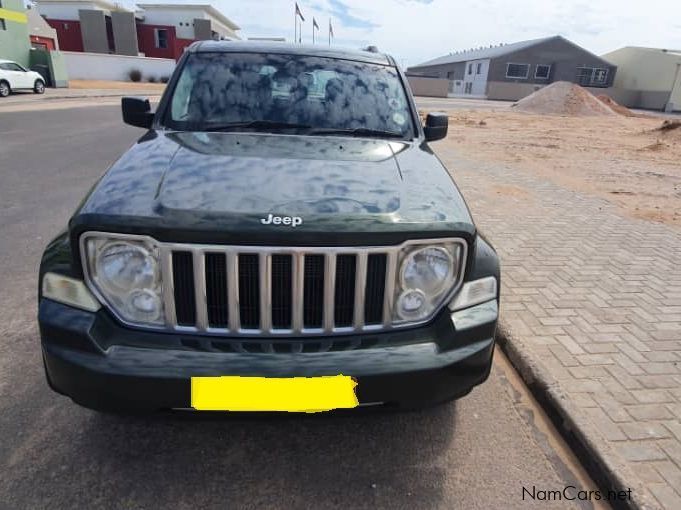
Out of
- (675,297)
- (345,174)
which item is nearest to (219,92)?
(345,174)

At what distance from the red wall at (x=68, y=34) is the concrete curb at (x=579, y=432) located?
64.4 m

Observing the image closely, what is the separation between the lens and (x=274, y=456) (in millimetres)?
2336

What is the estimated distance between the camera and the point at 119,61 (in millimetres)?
44781

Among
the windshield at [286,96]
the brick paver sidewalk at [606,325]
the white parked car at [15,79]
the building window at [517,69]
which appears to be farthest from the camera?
the building window at [517,69]

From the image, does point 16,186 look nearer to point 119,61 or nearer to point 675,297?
point 675,297

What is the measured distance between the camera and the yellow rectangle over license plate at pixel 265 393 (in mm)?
1831

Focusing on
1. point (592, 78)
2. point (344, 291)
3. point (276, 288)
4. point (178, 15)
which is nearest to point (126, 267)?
point (276, 288)

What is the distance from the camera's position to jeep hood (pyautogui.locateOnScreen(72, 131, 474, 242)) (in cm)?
191

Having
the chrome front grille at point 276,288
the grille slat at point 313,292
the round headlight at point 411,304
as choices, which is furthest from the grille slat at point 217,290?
the round headlight at point 411,304

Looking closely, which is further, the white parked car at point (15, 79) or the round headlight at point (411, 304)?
the white parked car at point (15, 79)

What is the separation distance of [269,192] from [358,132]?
1226 mm

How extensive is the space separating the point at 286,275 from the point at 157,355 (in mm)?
584

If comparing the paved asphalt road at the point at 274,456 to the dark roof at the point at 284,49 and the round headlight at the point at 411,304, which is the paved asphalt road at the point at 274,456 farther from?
the dark roof at the point at 284,49

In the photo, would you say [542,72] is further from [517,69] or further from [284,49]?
[284,49]
